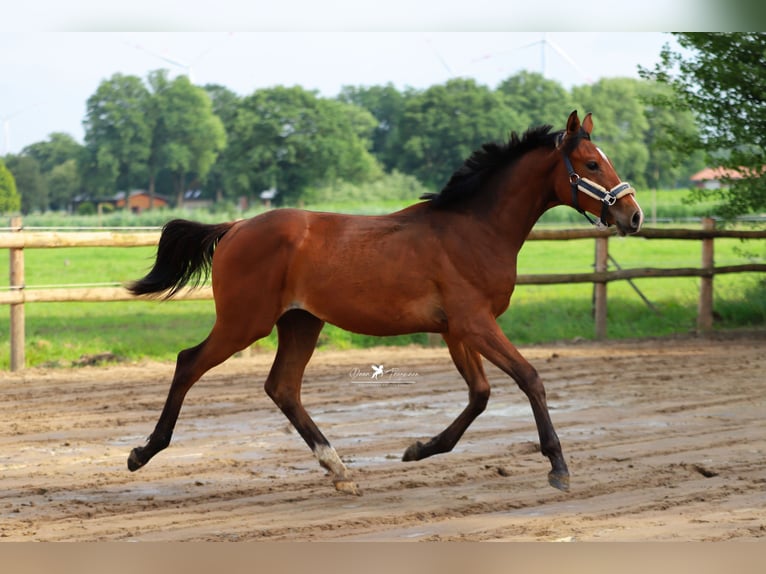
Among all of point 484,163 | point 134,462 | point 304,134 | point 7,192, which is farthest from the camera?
point 304,134

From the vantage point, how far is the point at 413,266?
183 inches

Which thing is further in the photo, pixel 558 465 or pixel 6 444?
pixel 6 444

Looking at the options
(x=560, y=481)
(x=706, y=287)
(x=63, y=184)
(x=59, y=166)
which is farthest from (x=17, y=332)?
(x=63, y=184)

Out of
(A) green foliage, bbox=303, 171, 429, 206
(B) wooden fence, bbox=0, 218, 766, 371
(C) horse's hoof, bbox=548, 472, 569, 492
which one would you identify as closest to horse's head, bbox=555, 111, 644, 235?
(C) horse's hoof, bbox=548, 472, 569, 492

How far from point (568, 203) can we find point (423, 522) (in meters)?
1.66

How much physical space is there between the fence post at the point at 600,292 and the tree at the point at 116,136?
3179 cm

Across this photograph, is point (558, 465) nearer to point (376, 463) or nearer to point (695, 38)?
point (376, 463)

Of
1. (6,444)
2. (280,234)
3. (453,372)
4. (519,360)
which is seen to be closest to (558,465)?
(519,360)

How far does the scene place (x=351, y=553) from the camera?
372cm

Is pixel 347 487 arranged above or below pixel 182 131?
below

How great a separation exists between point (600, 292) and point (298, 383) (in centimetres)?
624

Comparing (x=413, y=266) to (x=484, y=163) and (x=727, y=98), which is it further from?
(x=727, y=98)

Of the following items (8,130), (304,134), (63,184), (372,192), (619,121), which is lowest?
(372,192)

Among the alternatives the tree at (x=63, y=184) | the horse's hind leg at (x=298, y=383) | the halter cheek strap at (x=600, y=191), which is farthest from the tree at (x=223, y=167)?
the halter cheek strap at (x=600, y=191)
